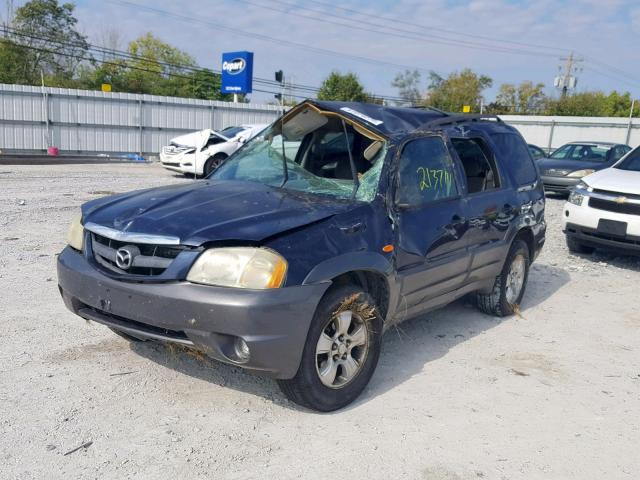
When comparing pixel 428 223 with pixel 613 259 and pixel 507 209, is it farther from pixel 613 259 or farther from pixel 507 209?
pixel 613 259

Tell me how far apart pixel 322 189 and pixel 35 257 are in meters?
3.96

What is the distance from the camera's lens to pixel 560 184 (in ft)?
49.3

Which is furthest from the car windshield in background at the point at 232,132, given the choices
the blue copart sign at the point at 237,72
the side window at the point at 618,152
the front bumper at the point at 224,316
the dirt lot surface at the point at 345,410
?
the front bumper at the point at 224,316

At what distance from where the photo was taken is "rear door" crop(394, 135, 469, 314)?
4047 millimetres

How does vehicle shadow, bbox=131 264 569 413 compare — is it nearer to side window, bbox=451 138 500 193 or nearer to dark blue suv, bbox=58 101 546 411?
dark blue suv, bbox=58 101 546 411

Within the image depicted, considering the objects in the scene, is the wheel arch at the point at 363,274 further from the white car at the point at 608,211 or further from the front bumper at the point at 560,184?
the front bumper at the point at 560,184

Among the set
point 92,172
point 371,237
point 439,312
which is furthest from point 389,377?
point 92,172

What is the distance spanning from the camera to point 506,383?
4125 millimetres

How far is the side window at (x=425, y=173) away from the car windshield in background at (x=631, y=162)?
5.10 m

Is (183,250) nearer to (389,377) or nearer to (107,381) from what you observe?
(107,381)

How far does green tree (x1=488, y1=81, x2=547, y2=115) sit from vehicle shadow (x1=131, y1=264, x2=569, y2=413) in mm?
63341

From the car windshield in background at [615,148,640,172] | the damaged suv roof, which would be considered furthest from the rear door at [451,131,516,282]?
the car windshield in background at [615,148,640,172]

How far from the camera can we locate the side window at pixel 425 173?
418 centimetres

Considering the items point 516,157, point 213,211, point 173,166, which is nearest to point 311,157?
point 213,211
